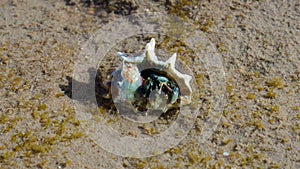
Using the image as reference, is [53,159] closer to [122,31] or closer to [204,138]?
[204,138]

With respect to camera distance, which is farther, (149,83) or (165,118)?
(165,118)

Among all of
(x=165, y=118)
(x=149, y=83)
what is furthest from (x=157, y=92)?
(x=165, y=118)

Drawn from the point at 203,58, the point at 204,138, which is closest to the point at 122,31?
the point at 203,58

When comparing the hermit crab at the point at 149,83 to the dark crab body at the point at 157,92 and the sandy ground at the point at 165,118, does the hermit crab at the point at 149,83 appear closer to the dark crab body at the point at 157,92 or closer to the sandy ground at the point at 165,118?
the dark crab body at the point at 157,92

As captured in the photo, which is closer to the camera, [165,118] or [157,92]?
[157,92]

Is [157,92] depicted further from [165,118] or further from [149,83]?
[165,118]

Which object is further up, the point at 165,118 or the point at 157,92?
the point at 157,92

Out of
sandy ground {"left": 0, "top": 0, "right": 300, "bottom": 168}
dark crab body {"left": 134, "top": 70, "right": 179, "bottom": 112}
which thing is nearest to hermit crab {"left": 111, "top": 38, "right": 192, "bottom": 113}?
dark crab body {"left": 134, "top": 70, "right": 179, "bottom": 112}
